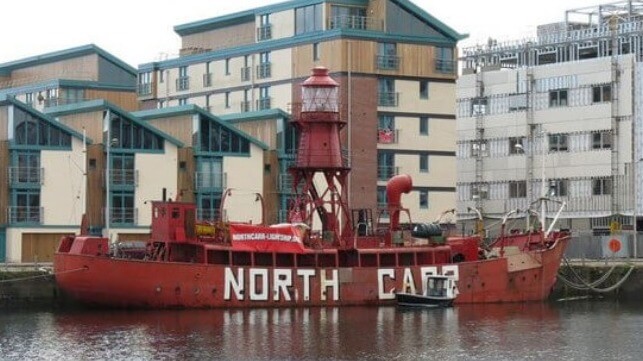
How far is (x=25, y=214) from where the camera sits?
94750 mm

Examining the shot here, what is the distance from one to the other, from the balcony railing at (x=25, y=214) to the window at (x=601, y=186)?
49183mm

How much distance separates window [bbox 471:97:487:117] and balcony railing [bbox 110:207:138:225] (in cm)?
4407

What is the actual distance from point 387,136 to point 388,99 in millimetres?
2776

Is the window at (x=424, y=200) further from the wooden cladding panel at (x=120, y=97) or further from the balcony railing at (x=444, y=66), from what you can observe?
the wooden cladding panel at (x=120, y=97)

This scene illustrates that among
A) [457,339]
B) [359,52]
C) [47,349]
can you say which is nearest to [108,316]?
[47,349]

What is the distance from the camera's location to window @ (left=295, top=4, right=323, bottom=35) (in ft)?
367

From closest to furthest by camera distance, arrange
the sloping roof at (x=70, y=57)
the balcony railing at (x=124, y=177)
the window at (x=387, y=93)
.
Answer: the balcony railing at (x=124, y=177), the window at (x=387, y=93), the sloping roof at (x=70, y=57)

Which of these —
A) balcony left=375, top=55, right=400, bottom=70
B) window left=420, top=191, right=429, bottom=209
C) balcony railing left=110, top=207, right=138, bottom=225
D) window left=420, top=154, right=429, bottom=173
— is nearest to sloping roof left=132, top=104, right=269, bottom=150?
balcony railing left=110, top=207, right=138, bottom=225

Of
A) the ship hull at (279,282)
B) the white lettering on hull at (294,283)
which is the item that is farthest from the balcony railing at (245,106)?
the white lettering on hull at (294,283)

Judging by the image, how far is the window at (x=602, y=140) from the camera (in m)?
122

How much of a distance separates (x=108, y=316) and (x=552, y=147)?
59.9 metres

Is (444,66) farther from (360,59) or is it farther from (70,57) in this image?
(70,57)

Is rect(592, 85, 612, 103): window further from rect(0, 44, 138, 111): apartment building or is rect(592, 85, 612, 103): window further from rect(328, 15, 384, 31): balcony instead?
rect(0, 44, 138, 111): apartment building

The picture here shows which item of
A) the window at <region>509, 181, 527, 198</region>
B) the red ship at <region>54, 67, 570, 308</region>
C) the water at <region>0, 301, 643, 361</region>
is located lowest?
the water at <region>0, 301, 643, 361</region>
